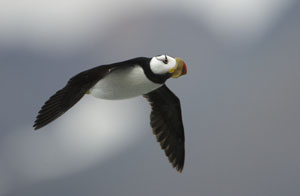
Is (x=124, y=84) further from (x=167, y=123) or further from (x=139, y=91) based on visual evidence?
(x=167, y=123)

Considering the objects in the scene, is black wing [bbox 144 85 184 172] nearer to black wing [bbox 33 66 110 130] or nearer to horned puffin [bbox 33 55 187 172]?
horned puffin [bbox 33 55 187 172]

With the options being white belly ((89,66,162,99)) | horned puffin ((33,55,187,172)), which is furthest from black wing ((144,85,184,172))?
white belly ((89,66,162,99))

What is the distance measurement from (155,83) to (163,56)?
11 cm

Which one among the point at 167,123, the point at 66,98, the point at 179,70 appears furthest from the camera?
the point at 167,123

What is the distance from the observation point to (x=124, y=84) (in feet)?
5.88

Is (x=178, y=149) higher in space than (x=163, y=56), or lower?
lower

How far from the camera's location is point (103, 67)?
1688 millimetres

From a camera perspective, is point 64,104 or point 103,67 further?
point 103,67

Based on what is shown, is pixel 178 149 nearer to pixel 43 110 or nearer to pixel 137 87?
pixel 137 87

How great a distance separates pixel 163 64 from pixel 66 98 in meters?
0.41

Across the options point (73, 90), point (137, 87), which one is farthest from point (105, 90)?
point (73, 90)

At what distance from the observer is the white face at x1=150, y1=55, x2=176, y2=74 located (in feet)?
5.68

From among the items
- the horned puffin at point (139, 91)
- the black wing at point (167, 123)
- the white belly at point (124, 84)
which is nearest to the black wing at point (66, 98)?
the horned puffin at point (139, 91)

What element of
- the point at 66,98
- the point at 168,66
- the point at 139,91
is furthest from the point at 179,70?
the point at 66,98
